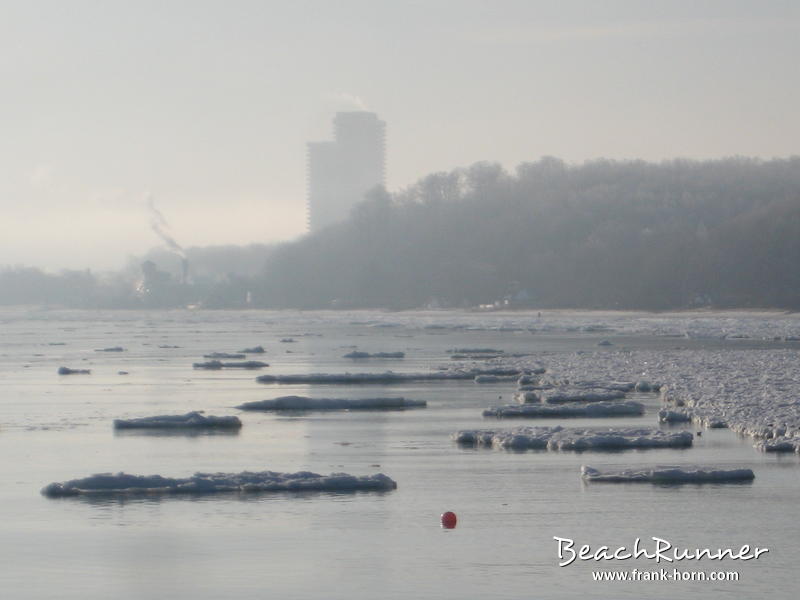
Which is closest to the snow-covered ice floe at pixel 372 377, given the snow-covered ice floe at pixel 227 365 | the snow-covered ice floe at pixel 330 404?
the snow-covered ice floe at pixel 227 365

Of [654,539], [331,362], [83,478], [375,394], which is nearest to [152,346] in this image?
[331,362]

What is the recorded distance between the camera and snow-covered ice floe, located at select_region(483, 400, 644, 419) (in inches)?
1160

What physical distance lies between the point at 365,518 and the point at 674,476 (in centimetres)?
536

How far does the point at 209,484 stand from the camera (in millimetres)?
20344

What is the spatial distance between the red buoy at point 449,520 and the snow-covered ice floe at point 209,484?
9.18 ft

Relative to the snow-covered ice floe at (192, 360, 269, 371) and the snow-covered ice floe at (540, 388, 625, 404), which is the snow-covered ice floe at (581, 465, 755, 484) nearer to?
the snow-covered ice floe at (540, 388, 625, 404)

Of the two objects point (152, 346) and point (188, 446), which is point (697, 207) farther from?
point (188, 446)

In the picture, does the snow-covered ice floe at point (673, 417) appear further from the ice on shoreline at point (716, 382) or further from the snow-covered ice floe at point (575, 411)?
the snow-covered ice floe at point (575, 411)

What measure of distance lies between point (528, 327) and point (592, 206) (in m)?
73.4

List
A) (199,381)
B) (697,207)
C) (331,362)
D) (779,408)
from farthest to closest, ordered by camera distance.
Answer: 1. (697,207)
2. (331,362)
3. (199,381)
4. (779,408)

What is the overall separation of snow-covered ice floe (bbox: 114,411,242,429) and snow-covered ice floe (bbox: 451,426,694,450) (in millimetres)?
5686

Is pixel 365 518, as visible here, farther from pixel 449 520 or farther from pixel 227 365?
pixel 227 365

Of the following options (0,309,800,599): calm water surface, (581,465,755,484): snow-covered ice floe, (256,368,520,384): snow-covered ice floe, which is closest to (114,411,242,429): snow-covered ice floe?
(0,309,800,599): calm water surface

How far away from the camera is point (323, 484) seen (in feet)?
66.9
